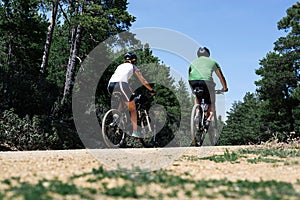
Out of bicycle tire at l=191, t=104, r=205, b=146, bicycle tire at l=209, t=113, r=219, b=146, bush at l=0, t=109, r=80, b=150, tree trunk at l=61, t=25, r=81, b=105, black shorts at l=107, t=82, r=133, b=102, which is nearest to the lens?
black shorts at l=107, t=82, r=133, b=102

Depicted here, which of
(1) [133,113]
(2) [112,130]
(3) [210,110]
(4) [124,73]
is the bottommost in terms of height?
(2) [112,130]

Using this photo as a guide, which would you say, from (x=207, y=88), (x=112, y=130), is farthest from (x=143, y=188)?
(x=207, y=88)

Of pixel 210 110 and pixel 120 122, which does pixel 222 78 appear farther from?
pixel 120 122

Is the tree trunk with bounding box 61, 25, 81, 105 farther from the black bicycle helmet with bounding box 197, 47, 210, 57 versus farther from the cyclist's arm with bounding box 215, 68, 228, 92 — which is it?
the cyclist's arm with bounding box 215, 68, 228, 92

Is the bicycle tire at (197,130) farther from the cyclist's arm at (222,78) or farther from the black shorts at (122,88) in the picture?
the black shorts at (122,88)

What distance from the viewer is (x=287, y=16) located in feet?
100

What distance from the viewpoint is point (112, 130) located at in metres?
8.61

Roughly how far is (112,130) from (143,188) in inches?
194

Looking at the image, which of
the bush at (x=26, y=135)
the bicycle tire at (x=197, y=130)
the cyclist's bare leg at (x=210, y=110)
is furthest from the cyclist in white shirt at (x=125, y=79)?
the bush at (x=26, y=135)

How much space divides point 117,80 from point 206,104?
203cm

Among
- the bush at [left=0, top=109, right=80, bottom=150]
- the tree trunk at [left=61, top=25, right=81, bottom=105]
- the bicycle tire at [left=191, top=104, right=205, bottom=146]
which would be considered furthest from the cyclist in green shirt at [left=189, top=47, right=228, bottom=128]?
the tree trunk at [left=61, top=25, right=81, bottom=105]

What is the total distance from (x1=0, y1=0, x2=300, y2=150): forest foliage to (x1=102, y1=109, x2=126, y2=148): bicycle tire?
1545mm

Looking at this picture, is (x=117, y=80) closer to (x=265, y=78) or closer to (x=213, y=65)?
(x=213, y=65)

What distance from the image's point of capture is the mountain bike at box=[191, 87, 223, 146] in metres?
8.57
